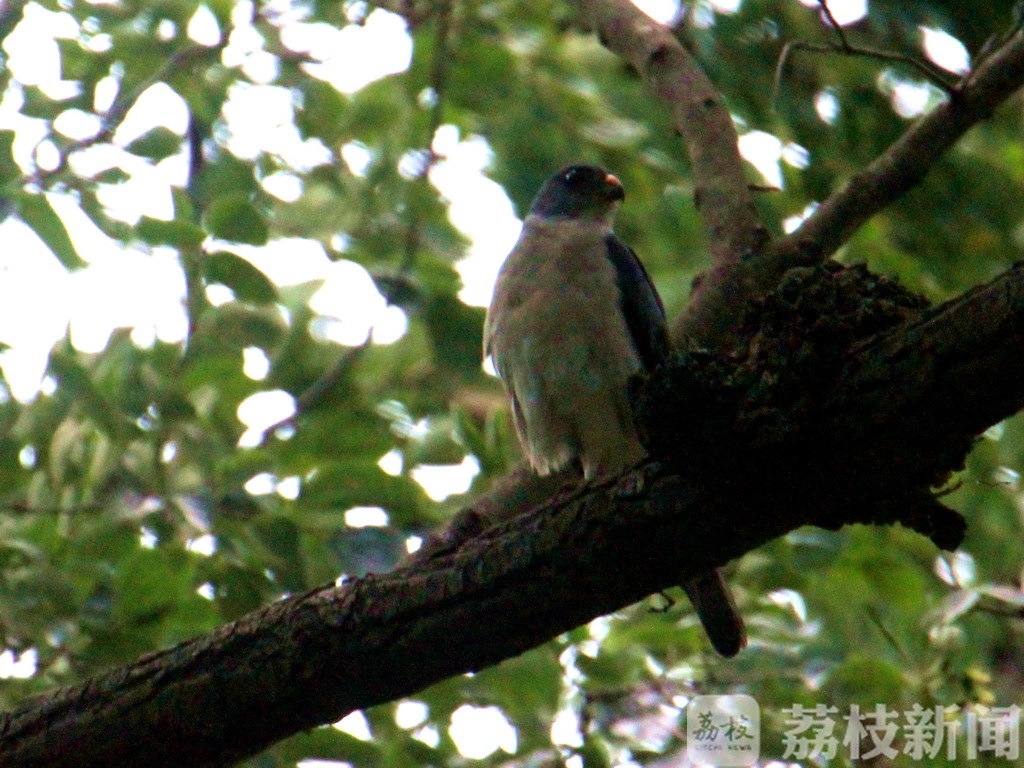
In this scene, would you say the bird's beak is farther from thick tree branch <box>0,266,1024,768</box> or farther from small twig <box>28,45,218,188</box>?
thick tree branch <box>0,266,1024,768</box>

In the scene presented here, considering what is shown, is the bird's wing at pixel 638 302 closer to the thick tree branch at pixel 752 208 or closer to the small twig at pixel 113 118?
the thick tree branch at pixel 752 208

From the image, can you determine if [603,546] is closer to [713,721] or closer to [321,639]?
[321,639]

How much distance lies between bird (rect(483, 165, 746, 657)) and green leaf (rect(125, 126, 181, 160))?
1289 millimetres

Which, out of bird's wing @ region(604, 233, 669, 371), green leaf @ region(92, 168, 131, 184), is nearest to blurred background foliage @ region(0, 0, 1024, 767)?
green leaf @ region(92, 168, 131, 184)

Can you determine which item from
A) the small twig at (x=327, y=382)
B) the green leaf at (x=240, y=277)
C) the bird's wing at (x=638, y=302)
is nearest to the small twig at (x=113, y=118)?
the green leaf at (x=240, y=277)

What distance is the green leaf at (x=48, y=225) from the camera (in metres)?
3.88

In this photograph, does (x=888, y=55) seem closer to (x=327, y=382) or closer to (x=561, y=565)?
(x=561, y=565)

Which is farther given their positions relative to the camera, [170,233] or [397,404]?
[397,404]

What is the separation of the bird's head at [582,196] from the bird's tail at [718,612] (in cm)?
188

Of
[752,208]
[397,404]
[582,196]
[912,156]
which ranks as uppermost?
[912,156]

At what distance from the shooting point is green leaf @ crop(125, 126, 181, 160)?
4422mm

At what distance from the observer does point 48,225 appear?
3898mm

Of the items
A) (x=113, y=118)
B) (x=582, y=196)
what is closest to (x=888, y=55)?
(x=582, y=196)

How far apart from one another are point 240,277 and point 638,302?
56.9 inches
